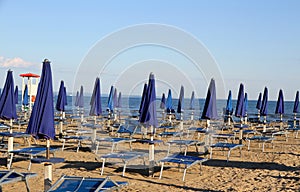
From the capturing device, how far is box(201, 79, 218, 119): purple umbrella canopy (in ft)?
33.3

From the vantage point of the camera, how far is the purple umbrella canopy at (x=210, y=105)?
10.2 meters

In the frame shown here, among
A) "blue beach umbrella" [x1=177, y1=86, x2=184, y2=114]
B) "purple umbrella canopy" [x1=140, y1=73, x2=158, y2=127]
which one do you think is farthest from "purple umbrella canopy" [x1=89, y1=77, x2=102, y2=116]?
"blue beach umbrella" [x1=177, y1=86, x2=184, y2=114]

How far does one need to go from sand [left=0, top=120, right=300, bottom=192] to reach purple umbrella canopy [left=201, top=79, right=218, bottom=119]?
1125 mm

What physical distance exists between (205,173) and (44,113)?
3943 millimetres

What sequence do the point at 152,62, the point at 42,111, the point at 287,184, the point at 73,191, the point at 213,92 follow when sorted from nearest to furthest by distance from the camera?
the point at 73,191
the point at 42,111
the point at 287,184
the point at 213,92
the point at 152,62

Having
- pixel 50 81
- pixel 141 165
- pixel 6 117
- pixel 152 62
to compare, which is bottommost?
pixel 141 165

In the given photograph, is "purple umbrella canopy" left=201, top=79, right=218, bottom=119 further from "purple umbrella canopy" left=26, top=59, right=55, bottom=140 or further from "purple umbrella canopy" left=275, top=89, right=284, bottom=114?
"purple umbrella canopy" left=275, top=89, right=284, bottom=114

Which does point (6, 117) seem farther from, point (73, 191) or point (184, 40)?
point (184, 40)

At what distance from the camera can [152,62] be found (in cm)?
1432

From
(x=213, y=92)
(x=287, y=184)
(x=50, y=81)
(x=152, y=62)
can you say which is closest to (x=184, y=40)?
(x=152, y=62)

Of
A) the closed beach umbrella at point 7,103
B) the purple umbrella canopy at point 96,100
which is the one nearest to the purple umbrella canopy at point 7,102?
the closed beach umbrella at point 7,103

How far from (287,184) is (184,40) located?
724 centimetres

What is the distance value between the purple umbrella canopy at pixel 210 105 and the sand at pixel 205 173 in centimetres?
113

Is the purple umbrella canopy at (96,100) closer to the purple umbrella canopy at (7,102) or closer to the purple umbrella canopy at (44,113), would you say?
the purple umbrella canopy at (7,102)
